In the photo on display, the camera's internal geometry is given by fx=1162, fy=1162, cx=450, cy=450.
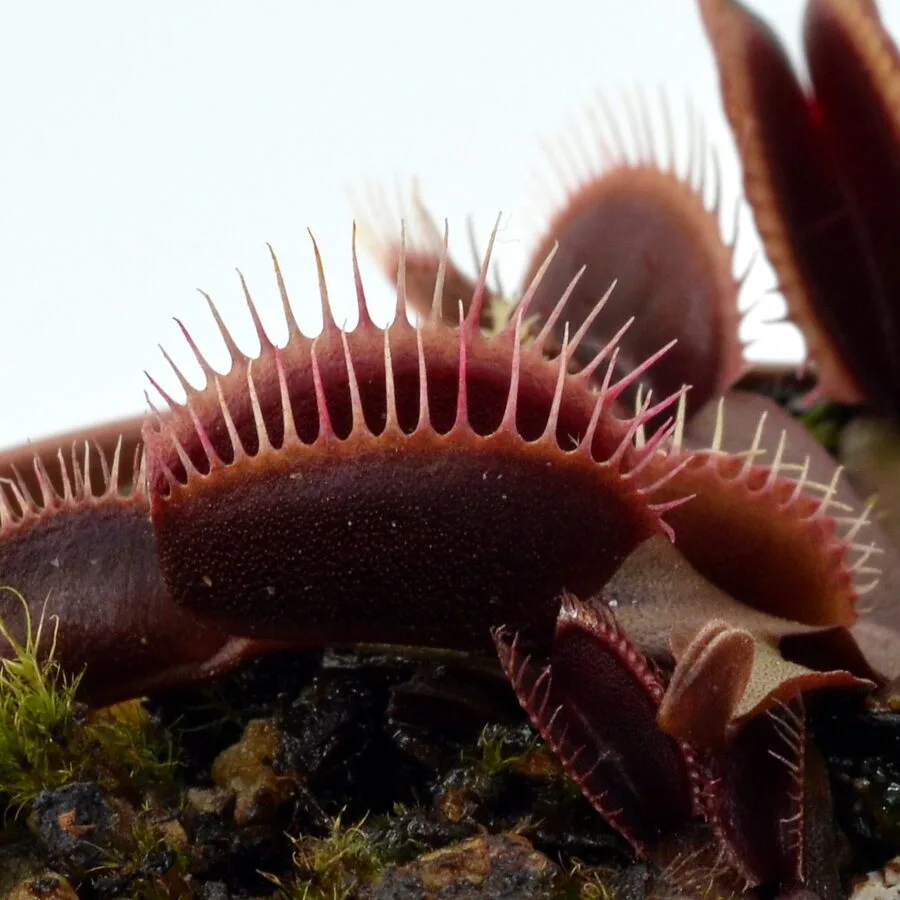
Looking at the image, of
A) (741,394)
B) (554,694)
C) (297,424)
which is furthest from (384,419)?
(741,394)

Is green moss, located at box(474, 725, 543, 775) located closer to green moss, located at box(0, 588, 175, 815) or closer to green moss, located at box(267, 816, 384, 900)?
green moss, located at box(267, 816, 384, 900)

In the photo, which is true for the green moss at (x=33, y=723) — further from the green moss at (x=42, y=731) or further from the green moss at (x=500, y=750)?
the green moss at (x=500, y=750)

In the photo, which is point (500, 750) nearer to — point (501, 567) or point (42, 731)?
point (501, 567)

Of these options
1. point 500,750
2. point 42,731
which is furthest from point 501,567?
point 42,731

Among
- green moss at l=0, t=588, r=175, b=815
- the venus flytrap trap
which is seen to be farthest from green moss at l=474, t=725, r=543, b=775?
green moss at l=0, t=588, r=175, b=815

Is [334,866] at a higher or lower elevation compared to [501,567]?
lower
